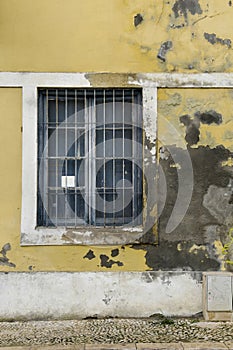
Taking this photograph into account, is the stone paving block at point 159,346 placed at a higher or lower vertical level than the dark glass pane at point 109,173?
lower

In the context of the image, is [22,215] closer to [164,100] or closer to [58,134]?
[58,134]

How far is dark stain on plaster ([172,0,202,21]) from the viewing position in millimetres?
6488

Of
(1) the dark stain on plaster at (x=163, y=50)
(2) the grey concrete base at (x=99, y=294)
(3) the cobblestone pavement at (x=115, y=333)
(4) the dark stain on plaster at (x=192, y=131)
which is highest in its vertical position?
(1) the dark stain on plaster at (x=163, y=50)

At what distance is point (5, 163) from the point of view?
6.41 m

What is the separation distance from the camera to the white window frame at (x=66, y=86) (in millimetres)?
6367

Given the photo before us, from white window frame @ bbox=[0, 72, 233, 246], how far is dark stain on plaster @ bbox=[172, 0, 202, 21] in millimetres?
771

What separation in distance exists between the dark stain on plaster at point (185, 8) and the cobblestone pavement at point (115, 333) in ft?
12.3

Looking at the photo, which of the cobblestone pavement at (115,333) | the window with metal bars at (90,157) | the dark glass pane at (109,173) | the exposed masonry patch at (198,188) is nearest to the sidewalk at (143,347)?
the cobblestone pavement at (115,333)

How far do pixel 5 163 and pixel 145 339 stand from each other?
2.66 meters

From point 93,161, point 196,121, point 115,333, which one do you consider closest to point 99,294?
point 115,333

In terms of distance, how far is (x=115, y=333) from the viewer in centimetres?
575

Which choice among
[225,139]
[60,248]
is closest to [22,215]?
[60,248]

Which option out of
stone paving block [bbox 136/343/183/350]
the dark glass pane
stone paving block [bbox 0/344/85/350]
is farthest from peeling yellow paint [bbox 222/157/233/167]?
stone paving block [bbox 0/344/85/350]

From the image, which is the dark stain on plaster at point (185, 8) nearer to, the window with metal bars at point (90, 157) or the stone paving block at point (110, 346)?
the window with metal bars at point (90, 157)
